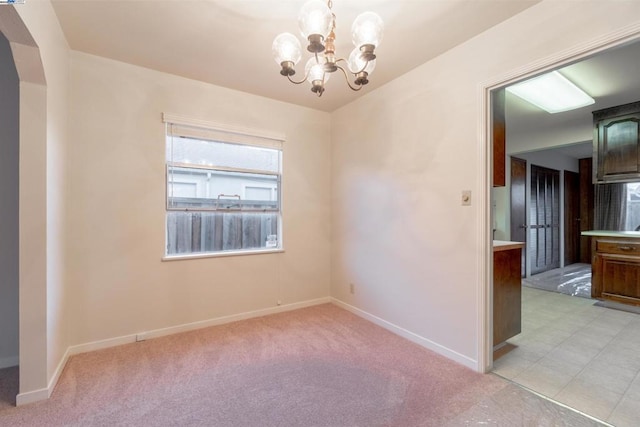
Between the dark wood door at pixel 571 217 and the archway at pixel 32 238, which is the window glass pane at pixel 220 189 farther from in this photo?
the dark wood door at pixel 571 217

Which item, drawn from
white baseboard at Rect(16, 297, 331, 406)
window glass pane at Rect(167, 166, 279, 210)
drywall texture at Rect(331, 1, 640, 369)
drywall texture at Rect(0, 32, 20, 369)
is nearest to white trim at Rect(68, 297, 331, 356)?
white baseboard at Rect(16, 297, 331, 406)

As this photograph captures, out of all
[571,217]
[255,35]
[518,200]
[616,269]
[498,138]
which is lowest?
[616,269]

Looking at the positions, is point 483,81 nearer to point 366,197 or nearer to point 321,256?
point 366,197

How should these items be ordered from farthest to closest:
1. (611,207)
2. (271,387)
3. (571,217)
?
(571,217) < (611,207) < (271,387)

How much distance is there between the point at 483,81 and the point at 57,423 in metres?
3.59

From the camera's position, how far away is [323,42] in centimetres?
142

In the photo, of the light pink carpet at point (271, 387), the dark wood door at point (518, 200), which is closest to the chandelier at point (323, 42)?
the light pink carpet at point (271, 387)

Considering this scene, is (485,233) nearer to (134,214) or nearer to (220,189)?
(220,189)

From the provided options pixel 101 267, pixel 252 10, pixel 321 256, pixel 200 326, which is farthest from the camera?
pixel 321 256

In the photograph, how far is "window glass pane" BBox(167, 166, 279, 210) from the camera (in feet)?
9.71

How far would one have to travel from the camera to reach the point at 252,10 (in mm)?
1923

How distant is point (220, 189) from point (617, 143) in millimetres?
5095

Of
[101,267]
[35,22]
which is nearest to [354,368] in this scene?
[101,267]

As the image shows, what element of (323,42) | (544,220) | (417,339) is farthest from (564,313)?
(323,42)
